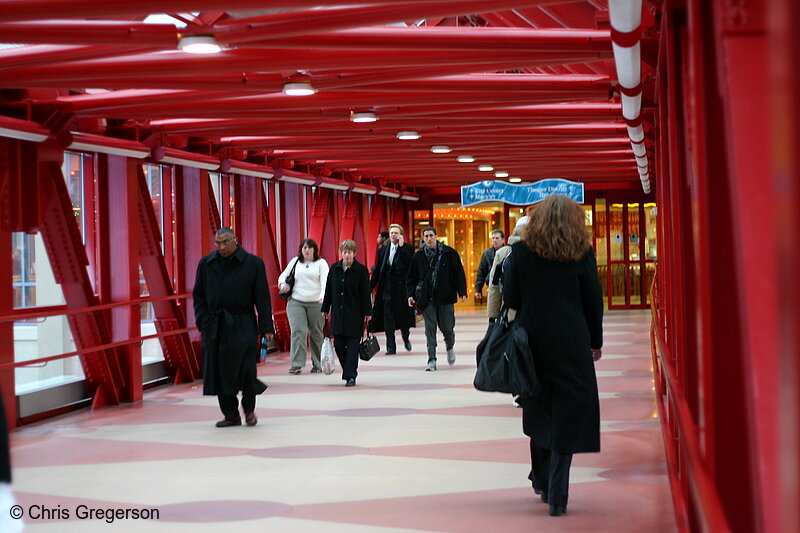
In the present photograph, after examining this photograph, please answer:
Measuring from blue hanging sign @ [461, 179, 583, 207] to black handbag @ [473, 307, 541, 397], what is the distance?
43.7 feet

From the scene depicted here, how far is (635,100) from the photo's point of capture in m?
8.33

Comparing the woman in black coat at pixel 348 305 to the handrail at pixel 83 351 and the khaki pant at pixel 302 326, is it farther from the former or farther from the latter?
the handrail at pixel 83 351

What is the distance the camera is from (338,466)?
22.9 ft

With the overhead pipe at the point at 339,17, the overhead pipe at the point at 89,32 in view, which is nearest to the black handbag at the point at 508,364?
the overhead pipe at the point at 339,17

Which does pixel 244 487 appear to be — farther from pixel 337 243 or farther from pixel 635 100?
pixel 337 243

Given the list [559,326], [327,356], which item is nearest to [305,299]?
[327,356]

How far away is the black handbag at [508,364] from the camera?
537cm

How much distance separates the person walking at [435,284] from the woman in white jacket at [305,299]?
1.22 meters

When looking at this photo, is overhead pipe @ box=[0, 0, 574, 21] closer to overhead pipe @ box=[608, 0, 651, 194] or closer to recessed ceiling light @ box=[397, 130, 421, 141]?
overhead pipe @ box=[608, 0, 651, 194]

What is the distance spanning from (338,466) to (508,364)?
79.8 inches

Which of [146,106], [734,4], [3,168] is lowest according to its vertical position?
[734,4]

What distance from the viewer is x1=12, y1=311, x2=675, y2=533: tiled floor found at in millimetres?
5539

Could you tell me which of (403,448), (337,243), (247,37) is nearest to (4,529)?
(247,37)

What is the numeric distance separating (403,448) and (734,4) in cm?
587
